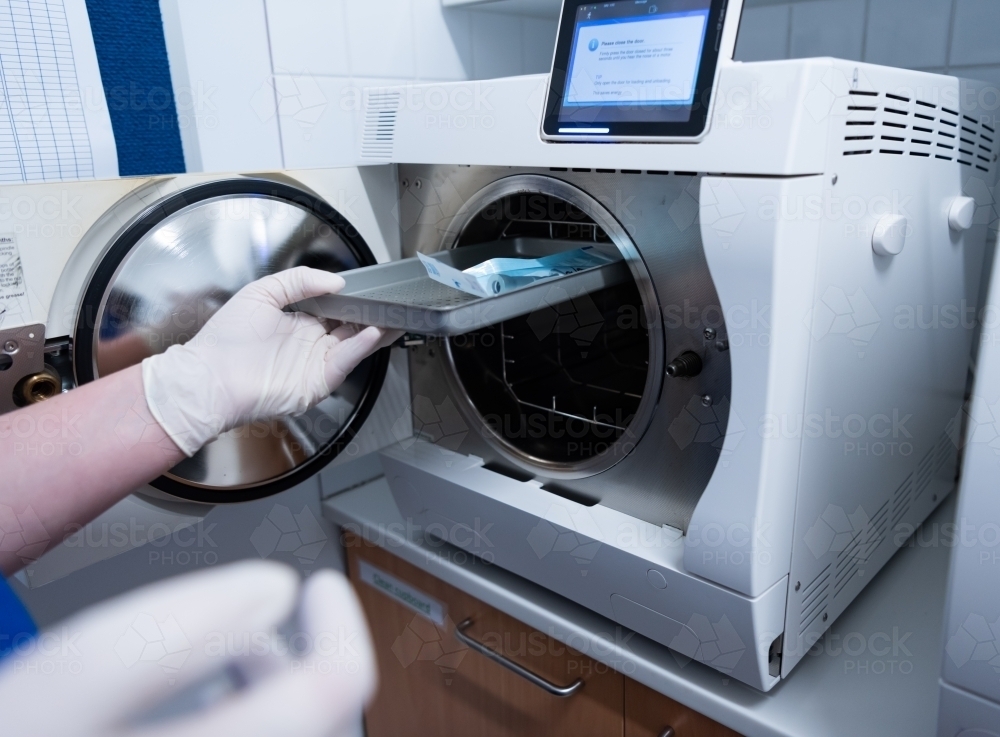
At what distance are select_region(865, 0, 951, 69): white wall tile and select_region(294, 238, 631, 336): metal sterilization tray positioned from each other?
709 mm

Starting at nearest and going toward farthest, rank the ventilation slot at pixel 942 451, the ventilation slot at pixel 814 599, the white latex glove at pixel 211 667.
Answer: the white latex glove at pixel 211 667 < the ventilation slot at pixel 814 599 < the ventilation slot at pixel 942 451

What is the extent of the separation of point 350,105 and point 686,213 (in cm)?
77

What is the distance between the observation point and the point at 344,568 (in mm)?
1365

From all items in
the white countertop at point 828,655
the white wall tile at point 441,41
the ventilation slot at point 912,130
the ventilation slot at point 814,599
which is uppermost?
the white wall tile at point 441,41

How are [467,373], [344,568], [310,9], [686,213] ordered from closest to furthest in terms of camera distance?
[686,213]
[467,373]
[310,9]
[344,568]

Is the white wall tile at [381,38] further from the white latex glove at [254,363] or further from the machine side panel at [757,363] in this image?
the machine side panel at [757,363]

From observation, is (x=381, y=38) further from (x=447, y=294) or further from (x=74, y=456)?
(x=74, y=456)

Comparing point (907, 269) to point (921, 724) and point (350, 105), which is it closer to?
point (921, 724)

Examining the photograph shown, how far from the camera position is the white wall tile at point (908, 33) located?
117cm

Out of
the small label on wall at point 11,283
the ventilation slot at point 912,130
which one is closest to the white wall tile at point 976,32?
the ventilation slot at point 912,130

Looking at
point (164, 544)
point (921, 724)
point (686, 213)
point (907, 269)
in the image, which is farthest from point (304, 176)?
point (921, 724)

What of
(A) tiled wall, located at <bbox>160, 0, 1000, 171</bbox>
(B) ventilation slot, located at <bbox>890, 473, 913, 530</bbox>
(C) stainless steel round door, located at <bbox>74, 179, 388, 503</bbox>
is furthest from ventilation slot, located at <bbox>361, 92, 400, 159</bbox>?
(B) ventilation slot, located at <bbox>890, 473, 913, 530</bbox>

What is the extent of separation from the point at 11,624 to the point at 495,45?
1363mm

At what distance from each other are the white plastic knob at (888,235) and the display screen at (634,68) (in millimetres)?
214
